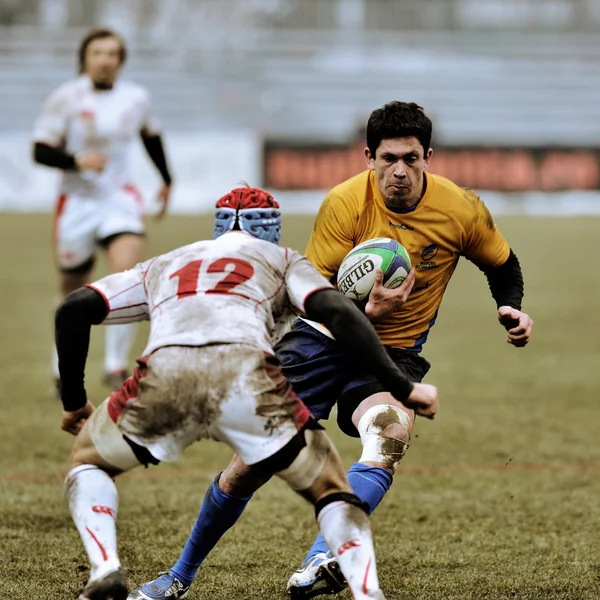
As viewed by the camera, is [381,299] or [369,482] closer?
[369,482]

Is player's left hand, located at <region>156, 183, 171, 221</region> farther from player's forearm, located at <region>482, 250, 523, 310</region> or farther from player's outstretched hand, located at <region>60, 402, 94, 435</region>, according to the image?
player's outstretched hand, located at <region>60, 402, 94, 435</region>

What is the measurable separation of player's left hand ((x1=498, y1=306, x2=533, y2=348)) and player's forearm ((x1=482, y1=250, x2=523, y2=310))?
120 mm

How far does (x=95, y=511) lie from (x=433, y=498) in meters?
2.86

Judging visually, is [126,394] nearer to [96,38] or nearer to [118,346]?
[118,346]

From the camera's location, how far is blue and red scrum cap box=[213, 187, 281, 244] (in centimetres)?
397

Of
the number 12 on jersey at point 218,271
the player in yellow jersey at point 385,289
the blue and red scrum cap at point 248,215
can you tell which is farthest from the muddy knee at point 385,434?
the number 12 on jersey at point 218,271

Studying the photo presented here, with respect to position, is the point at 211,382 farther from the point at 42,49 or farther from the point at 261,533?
the point at 42,49

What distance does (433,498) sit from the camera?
20.1ft

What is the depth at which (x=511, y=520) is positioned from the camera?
564 cm

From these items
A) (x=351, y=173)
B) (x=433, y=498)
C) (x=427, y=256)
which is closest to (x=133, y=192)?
(x=433, y=498)

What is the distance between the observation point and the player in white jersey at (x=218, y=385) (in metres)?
3.58

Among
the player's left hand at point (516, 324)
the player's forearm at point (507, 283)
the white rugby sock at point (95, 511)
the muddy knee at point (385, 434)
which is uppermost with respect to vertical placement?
the player's forearm at point (507, 283)

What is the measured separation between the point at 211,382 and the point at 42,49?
29887mm

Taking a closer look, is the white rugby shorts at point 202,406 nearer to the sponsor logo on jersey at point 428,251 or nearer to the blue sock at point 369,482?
the blue sock at point 369,482
